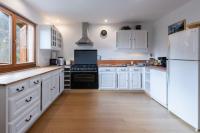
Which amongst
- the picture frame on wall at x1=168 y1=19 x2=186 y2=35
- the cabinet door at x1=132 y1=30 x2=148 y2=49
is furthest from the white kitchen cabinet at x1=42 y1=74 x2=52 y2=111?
the cabinet door at x1=132 y1=30 x2=148 y2=49

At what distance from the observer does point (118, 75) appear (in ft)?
20.6

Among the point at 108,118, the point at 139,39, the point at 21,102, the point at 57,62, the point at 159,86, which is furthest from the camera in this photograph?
the point at 139,39

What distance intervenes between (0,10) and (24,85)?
1.65 metres

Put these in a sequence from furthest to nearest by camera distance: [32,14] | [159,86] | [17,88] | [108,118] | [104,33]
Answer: [104,33], [32,14], [159,86], [108,118], [17,88]

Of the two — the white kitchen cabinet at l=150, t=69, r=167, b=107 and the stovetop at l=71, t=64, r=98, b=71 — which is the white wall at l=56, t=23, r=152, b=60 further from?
the white kitchen cabinet at l=150, t=69, r=167, b=107

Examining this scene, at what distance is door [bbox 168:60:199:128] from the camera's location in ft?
9.69

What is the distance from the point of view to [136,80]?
628 centimetres

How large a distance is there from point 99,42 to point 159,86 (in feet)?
10.0

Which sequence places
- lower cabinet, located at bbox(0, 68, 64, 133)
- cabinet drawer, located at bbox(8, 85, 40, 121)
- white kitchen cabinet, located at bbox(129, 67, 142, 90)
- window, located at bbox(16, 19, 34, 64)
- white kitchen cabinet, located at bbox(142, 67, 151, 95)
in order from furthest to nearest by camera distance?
white kitchen cabinet, located at bbox(129, 67, 142, 90) → white kitchen cabinet, located at bbox(142, 67, 151, 95) → window, located at bbox(16, 19, 34, 64) → cabinet drawer, located at bbox(8, 85, 40, 121) → lower cabinet, located at bbox(0, 68, 64, 133)

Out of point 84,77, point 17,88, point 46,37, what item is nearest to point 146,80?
point 84,77

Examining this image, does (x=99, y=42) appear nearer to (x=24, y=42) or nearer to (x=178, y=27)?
(x=24, y=42)

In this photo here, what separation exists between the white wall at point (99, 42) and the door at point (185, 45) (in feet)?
10.2

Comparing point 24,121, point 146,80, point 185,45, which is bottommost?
point 24,121

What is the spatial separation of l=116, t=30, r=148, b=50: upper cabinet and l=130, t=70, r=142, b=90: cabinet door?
3.06 feet
